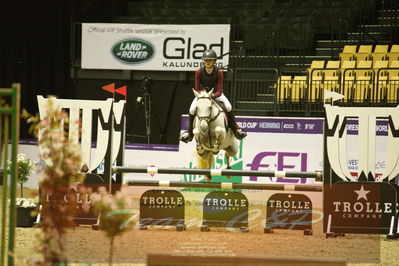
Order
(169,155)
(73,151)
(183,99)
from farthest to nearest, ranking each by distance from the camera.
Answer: (183,99) → (169,155) → (73,151)

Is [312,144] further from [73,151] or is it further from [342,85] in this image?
[73,151]

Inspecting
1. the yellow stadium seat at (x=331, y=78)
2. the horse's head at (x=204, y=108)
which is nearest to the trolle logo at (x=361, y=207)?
the horse's head at (x=204, y=108)

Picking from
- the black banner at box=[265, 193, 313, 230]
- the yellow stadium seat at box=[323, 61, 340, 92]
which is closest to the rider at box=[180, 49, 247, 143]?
the black banner at box=[265, 193, 313, 230]

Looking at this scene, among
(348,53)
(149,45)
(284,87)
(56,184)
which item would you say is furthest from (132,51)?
(56,184)

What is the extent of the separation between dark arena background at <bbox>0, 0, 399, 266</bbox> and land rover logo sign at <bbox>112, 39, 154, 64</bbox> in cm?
9

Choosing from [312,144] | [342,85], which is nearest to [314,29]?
[342,85]

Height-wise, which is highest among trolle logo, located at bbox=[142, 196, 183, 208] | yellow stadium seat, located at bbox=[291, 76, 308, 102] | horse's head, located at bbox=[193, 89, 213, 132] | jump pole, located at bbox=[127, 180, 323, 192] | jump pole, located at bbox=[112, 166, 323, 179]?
yellow stadium seat, located at bbox=[291, 76, 308, 102]

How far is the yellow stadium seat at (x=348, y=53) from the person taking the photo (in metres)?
14.7

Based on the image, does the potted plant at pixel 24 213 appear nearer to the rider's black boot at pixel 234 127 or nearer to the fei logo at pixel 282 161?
the rider's black boot at pixel 234 127

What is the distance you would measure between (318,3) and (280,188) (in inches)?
361

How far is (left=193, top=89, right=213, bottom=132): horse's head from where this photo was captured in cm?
910

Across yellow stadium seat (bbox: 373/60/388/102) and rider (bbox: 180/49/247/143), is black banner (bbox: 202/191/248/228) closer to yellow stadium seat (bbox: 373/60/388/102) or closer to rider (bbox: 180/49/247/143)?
rider (bbox: 180/49/247/143)

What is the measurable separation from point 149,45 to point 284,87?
11.1 ft

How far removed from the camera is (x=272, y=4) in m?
17.0
